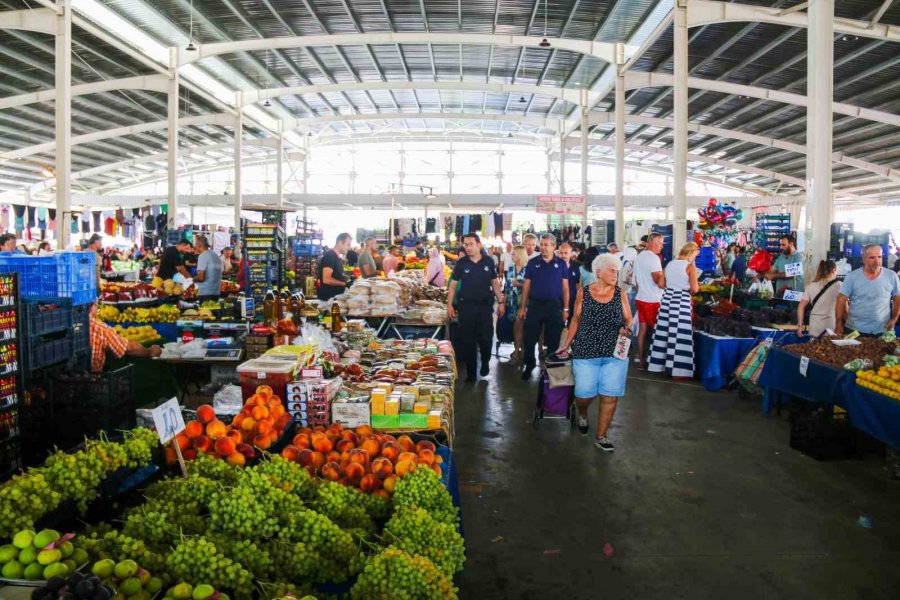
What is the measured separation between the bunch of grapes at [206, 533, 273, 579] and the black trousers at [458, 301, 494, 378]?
5.32 metres

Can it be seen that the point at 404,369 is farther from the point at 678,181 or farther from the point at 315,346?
the point at 678,181

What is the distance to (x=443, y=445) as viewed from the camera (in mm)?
3510

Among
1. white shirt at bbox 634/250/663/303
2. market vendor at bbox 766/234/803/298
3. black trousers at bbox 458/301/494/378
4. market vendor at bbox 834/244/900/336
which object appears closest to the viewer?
market vendor at bbox 834/244/900/336

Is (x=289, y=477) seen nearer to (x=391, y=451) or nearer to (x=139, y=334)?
(x=391, y=451)

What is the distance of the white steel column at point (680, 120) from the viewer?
973cm

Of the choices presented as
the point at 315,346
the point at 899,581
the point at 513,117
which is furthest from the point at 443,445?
the point at 513,117

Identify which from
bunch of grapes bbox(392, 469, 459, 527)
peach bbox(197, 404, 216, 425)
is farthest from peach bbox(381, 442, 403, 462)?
peach bbox(197, 404, 216, 425)

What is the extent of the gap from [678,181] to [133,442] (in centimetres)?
889

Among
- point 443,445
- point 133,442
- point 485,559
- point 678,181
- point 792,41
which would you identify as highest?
point 792,41

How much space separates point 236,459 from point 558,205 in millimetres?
12404

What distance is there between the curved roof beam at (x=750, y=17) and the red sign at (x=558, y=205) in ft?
16.8

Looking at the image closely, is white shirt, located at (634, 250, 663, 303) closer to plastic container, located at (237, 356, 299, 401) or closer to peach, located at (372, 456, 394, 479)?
plastic container, located at (237, 356, 299, 401)

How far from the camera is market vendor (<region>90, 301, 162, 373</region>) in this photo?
4.61 metres

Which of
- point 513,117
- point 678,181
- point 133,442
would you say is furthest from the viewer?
point 513,117
